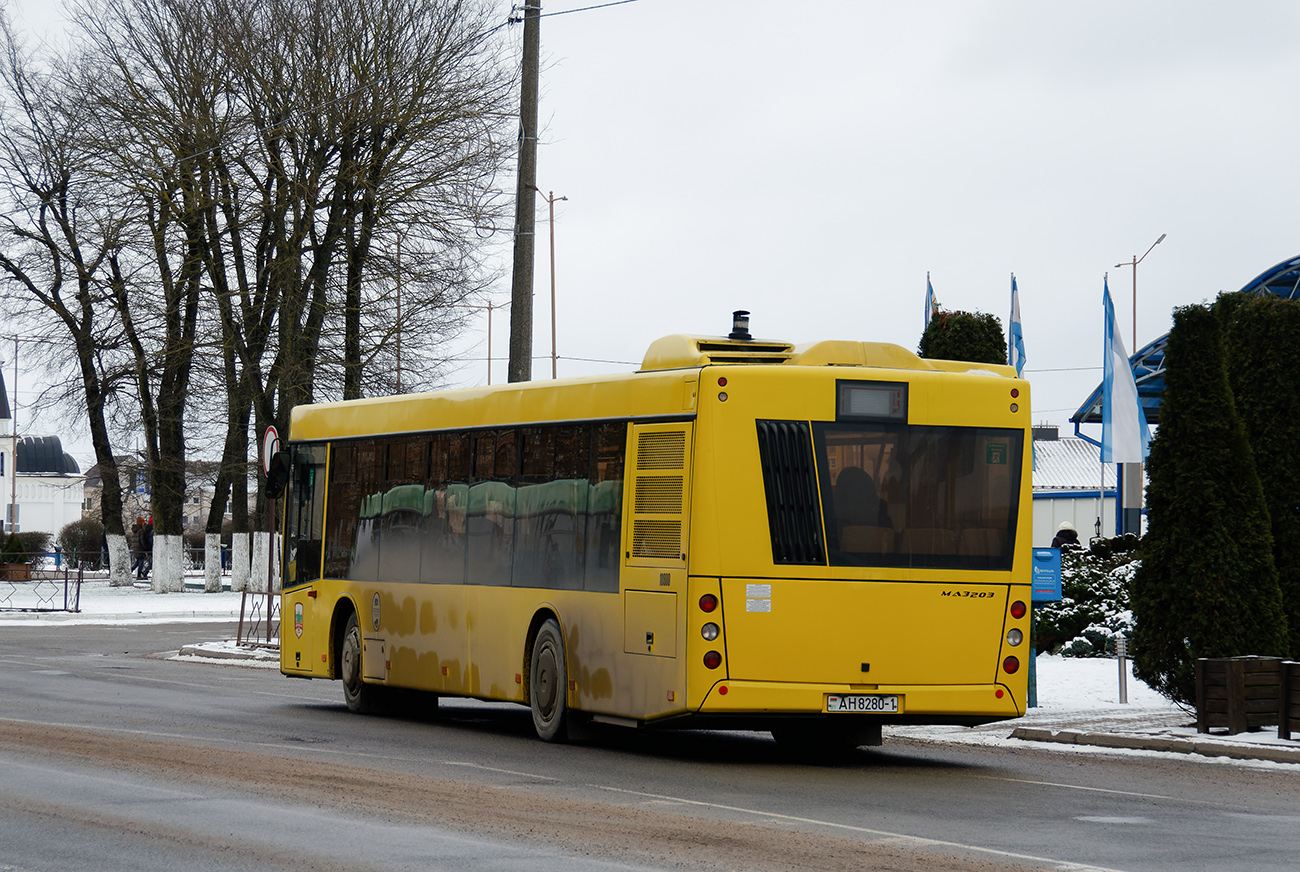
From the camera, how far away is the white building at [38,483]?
488ft

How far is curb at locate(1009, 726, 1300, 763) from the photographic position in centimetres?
1414

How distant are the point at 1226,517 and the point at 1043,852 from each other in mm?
8166

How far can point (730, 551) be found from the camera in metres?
13.0

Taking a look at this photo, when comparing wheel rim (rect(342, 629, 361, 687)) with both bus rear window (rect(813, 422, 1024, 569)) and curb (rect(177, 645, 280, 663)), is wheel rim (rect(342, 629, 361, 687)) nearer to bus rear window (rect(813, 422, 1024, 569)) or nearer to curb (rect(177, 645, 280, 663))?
bus rear window (rect(813, 422, 1024, 569))

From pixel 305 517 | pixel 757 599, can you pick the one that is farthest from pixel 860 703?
pixel 305 517

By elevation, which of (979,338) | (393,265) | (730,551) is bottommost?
(730,551)

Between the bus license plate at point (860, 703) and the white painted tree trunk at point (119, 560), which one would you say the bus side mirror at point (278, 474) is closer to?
the bus license plate at point (860, 703)

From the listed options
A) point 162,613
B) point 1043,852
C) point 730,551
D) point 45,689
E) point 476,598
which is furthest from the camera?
point 162,613

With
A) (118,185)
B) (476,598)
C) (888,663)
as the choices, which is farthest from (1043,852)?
(118,185)

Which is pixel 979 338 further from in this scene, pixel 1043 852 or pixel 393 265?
pixel 393 265

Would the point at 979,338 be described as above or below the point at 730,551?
above

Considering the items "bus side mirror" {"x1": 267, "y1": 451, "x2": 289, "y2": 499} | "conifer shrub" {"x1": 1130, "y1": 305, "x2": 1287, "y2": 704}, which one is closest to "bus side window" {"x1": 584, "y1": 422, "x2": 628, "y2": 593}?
"conifer shrub" {"x1": 1130, "y1": 305, "x2": 1287, "y2": 704}

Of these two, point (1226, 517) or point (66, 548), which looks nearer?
point (1226, 517)

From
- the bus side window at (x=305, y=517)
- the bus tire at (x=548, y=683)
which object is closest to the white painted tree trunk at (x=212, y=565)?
the bus side window at (x=305, y=517)
